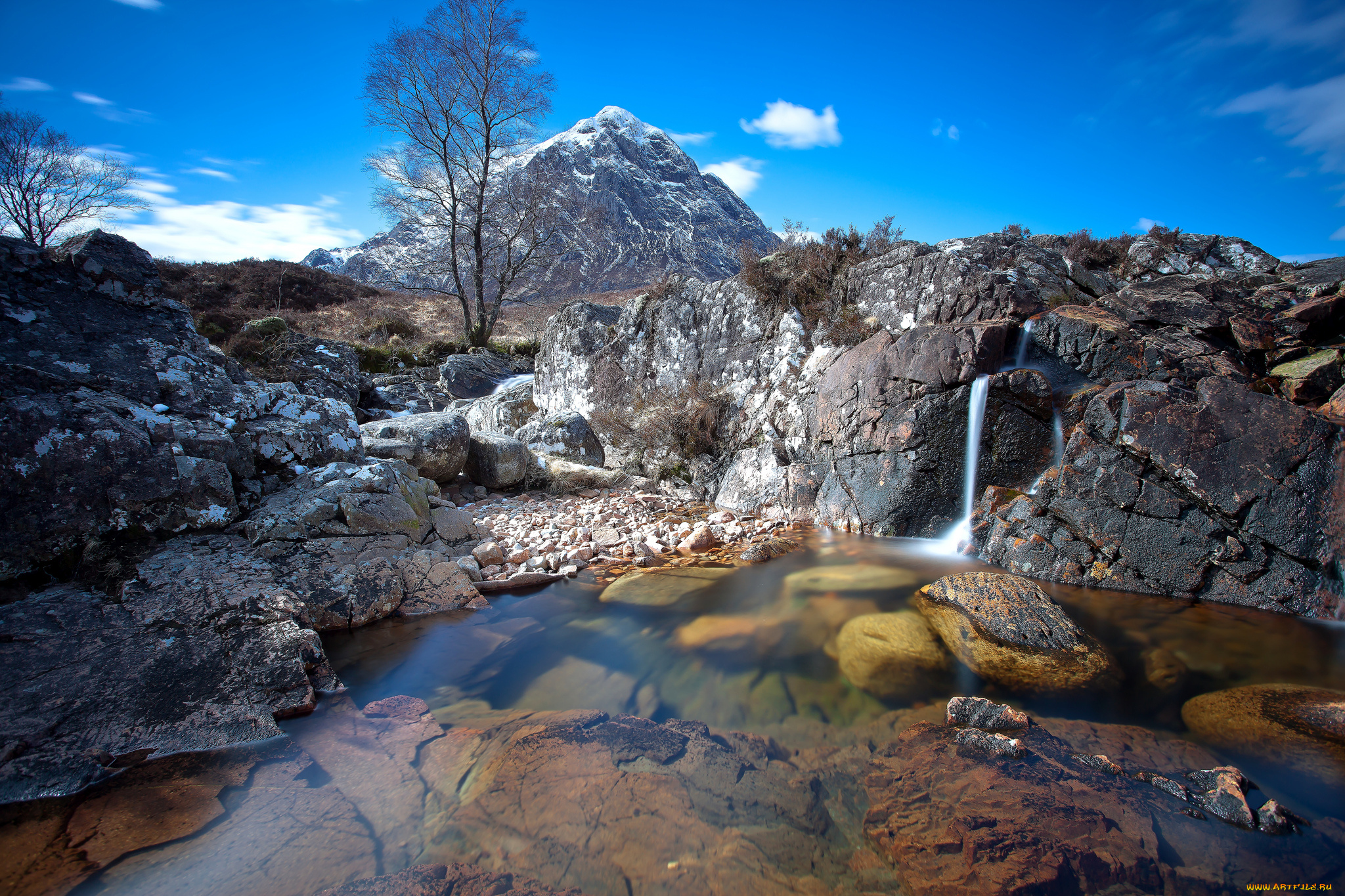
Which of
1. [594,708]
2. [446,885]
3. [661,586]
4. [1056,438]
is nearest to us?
[446,885]

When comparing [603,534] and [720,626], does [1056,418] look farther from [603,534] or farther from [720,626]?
[603,534]

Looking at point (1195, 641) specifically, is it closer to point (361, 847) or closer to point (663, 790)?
point (663, 790)

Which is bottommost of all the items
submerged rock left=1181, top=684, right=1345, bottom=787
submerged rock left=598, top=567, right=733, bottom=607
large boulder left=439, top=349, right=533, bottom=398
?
submerged rock left=598, top=567, right=733, bottom=607

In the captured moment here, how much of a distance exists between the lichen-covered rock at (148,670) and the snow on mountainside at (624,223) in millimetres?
18693

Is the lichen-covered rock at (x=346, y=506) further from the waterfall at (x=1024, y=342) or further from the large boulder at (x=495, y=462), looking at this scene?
the waterfall at (x=1024, y=342)

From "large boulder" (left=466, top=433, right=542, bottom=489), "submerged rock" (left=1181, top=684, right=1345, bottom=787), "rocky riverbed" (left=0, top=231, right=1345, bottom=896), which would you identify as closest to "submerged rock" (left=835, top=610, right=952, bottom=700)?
"rocky riverbed" (left=0, top=231, right=1345, bottom=896)

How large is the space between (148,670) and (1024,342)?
855cm

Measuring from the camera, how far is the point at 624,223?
6375 centimetres

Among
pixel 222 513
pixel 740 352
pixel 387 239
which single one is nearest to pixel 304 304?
pixel 740 352

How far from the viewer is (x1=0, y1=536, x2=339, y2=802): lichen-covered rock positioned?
2352mm

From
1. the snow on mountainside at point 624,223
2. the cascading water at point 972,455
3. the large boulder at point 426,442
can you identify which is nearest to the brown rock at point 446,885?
the large boulder at point 426,442

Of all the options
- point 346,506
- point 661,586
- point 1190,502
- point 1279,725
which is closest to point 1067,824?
point 1279,725

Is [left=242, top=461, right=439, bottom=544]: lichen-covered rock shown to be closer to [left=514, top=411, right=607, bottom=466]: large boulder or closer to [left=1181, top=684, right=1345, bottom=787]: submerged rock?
[left=514, top=411, right=607, bottom=466]: large boulder

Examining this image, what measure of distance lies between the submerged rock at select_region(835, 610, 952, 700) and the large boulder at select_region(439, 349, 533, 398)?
12.9m
